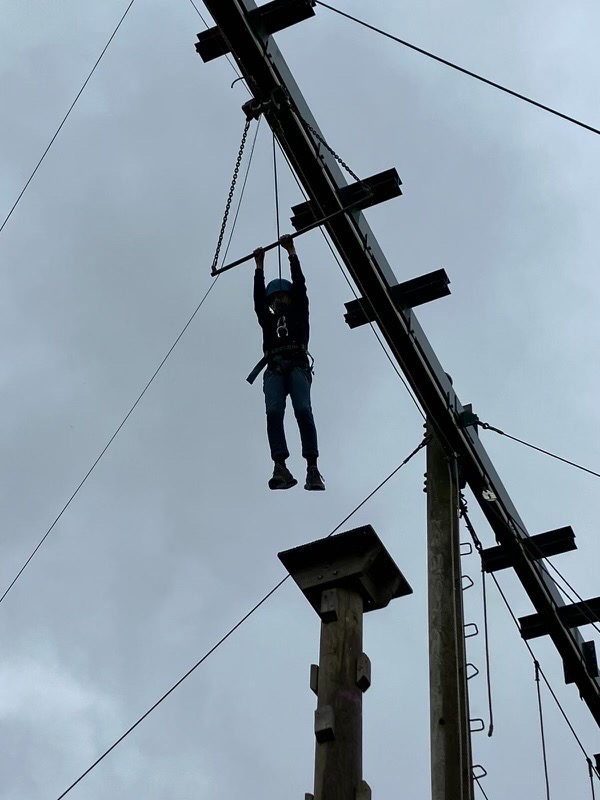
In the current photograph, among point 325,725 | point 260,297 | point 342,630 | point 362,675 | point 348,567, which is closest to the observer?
point 325,725

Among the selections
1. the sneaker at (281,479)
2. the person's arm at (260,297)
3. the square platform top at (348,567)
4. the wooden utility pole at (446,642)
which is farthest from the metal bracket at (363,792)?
the person's arm at (260,297)

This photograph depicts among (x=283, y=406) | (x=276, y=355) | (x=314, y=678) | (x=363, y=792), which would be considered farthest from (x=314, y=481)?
(x=363, y=792)

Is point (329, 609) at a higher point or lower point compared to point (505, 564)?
lower

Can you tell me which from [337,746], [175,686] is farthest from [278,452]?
[337,746]

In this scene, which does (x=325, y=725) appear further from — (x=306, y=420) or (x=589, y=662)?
(x=589, y=662)

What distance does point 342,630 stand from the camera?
18.1ft

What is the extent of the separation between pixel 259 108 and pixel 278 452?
6.95ft

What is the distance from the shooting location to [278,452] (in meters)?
8.33

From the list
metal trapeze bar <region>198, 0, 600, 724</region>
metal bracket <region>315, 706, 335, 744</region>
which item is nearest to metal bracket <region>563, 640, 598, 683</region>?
metal trapeze bar <region>198, 0, 600, 724</region>

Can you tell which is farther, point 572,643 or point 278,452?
point 572,643

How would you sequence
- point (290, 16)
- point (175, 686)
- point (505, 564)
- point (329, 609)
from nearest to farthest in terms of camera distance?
point (329, 609), point (290, 16), point (175, 686), point (505, 564)

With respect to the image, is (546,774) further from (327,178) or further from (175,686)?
(327,178)

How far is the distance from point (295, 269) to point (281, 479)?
1403 mm

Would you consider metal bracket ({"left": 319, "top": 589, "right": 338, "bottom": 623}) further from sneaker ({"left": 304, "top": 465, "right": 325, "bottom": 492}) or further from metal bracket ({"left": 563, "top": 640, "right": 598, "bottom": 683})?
metal bracket ({"left": 563, "top": 640, "right": 598, "bottom": 683})
